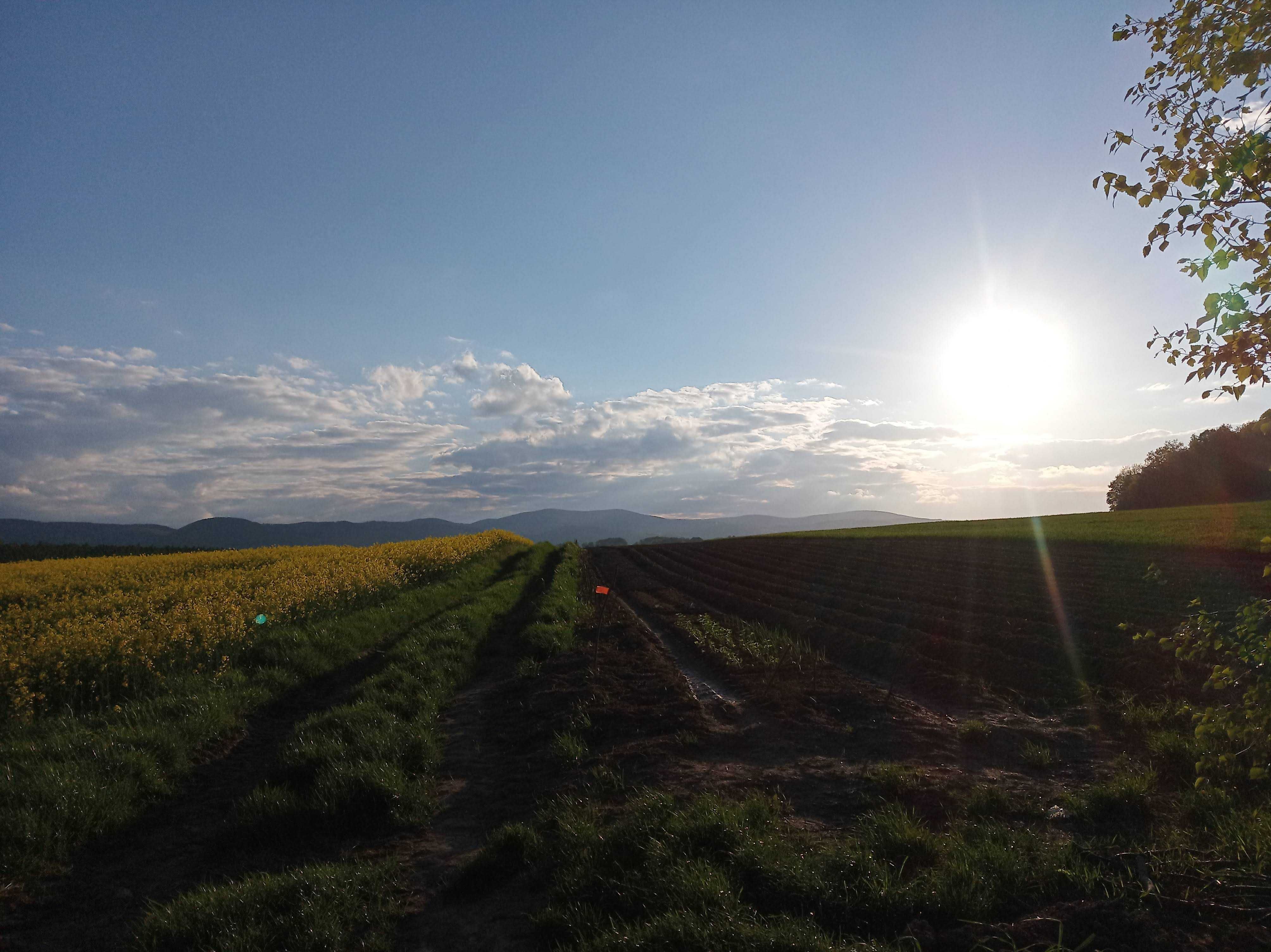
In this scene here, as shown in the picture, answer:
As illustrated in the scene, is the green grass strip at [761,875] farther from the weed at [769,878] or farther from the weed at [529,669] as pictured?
the weed at [529,669]

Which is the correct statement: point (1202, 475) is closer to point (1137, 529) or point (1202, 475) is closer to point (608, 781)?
point (1137, 529)

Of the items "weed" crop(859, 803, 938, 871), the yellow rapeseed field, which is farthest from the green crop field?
the yellow rapeseed field

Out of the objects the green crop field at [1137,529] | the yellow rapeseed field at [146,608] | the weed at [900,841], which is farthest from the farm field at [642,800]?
the green crop field at [1137,529]

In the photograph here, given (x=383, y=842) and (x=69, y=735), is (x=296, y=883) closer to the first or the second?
(x=383, y=842)

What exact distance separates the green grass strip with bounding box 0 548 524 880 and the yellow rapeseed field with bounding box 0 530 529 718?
3.16 ft

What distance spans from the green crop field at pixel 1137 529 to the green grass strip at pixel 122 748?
23.4 meters

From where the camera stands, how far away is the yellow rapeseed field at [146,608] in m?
10.6

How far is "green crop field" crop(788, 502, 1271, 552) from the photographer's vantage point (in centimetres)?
2483

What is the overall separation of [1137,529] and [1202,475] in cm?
4552

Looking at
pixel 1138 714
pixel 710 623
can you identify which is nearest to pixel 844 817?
pixel 1138 714

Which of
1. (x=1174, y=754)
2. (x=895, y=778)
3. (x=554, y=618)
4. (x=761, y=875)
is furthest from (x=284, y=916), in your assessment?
(x=554, y=618)

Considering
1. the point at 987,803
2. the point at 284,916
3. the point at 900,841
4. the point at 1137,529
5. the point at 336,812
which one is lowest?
the point at 336,812

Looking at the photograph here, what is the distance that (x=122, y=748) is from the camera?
25.5 ft

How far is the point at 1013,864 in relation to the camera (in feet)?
Result: 14.9
